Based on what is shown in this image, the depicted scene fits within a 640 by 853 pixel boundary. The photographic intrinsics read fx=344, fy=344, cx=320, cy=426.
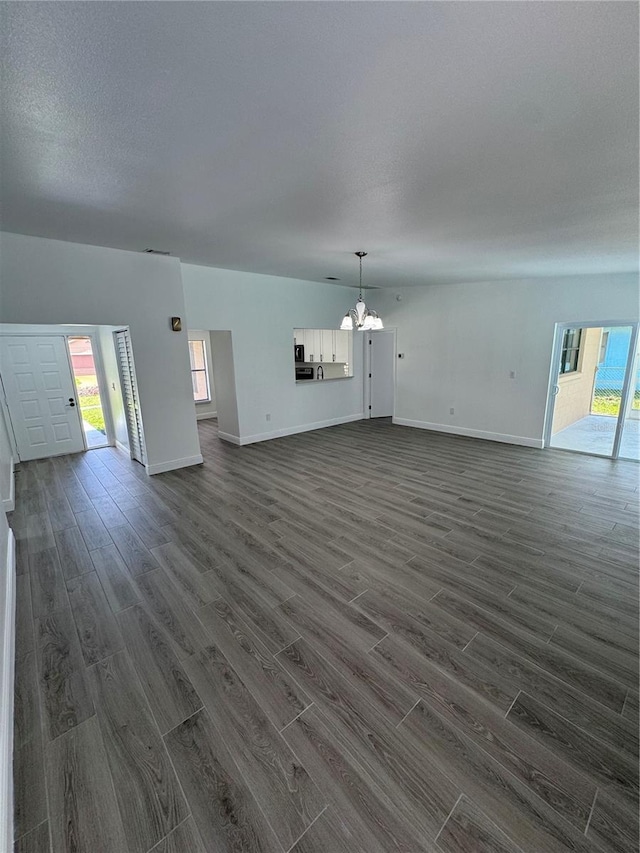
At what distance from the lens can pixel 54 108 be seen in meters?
1.54

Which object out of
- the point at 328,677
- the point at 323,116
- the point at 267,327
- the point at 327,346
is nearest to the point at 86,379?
the point at 267,327

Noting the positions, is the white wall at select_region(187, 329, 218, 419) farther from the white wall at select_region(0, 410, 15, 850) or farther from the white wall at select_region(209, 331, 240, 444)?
the white wall at select_region(0, 410, 15, 850)

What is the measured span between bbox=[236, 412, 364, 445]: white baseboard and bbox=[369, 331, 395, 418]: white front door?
52 cm

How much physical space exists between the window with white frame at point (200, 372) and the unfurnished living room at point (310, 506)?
137 inches

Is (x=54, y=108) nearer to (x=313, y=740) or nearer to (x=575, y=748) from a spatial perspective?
(x=313, y=740)

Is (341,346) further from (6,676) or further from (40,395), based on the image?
(6,676)

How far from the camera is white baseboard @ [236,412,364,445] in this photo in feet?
20.5

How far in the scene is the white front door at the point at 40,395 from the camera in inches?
209

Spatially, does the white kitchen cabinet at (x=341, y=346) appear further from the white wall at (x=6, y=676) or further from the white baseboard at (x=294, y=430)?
the white wall at (x=6, y=676)

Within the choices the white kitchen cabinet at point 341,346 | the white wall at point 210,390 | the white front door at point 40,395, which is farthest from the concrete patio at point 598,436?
the white front door at point 40,395

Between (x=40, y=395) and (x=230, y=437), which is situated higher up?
(x=40, y=395)

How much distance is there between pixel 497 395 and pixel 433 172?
4.92m

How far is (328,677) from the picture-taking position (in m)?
1.87

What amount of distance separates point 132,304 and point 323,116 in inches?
143
